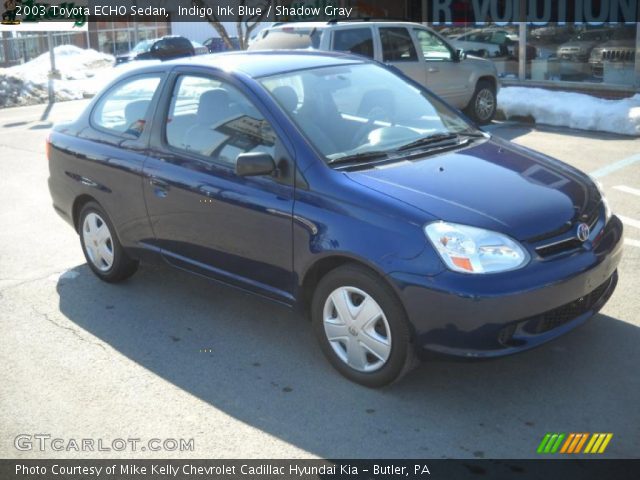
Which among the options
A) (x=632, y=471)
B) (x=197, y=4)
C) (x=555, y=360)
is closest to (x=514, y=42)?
(x=197, y=4)

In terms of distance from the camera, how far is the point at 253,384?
427 centimetres

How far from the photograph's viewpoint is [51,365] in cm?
463

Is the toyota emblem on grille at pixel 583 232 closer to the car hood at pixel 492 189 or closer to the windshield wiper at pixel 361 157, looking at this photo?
the car hood at pixel 492 189

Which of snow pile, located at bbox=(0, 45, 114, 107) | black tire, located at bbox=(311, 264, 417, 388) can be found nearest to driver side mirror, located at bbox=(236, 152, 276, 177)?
black tire, located at bbox=(311, 264, 417, 388)

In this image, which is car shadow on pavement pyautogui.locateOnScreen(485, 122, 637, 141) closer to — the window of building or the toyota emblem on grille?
the window of building

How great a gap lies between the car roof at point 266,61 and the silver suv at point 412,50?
18.4 ft

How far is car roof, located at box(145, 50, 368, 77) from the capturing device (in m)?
4.87

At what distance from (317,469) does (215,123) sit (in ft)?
7.56

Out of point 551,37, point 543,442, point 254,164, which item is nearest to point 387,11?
point 551,37

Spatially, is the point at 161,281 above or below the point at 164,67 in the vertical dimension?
below

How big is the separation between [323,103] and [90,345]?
82.8 inches

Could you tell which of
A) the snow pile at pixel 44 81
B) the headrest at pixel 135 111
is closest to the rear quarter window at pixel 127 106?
the headrest at pixel 135 111

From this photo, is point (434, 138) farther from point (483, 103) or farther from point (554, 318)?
point (483, 103)

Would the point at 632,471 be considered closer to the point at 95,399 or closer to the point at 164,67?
the point at 95,399
